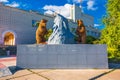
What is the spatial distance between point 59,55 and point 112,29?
7985 millimetres

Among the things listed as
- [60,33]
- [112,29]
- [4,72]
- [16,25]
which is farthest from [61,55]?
[16,25]

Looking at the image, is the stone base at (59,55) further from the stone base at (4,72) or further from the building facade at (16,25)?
the building facade at (16,25)

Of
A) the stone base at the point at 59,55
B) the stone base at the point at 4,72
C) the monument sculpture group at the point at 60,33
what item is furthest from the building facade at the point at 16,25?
the stone base at the point at 4,72

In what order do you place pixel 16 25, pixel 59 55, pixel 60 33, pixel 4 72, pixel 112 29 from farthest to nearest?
1. pixel 16 25
2. pixel 112 29
3. pixel 60 33
4. pixel 59 55
5. pixel 4 72

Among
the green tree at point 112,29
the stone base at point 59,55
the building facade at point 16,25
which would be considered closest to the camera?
the stone base at point 59,55

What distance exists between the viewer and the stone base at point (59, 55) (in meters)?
10.3

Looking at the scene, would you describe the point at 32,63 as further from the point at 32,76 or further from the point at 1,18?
the point at 1,18

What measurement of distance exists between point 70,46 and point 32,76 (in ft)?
10.4

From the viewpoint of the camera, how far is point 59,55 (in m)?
10.3

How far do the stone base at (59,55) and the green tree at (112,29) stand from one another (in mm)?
5562

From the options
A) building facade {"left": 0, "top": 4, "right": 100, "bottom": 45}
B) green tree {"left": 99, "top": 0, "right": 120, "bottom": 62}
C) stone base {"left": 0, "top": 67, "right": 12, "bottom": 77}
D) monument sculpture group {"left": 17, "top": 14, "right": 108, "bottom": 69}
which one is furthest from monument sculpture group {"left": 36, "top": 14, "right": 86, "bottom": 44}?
building facade {"left": 0, "top": 4, "right": 100, "bottom": 45}

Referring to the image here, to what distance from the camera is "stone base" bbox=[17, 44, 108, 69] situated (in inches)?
406

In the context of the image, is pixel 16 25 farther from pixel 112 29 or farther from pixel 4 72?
pixel 4 72

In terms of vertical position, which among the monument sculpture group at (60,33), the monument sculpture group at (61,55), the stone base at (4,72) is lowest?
the stone base at (4,72)
